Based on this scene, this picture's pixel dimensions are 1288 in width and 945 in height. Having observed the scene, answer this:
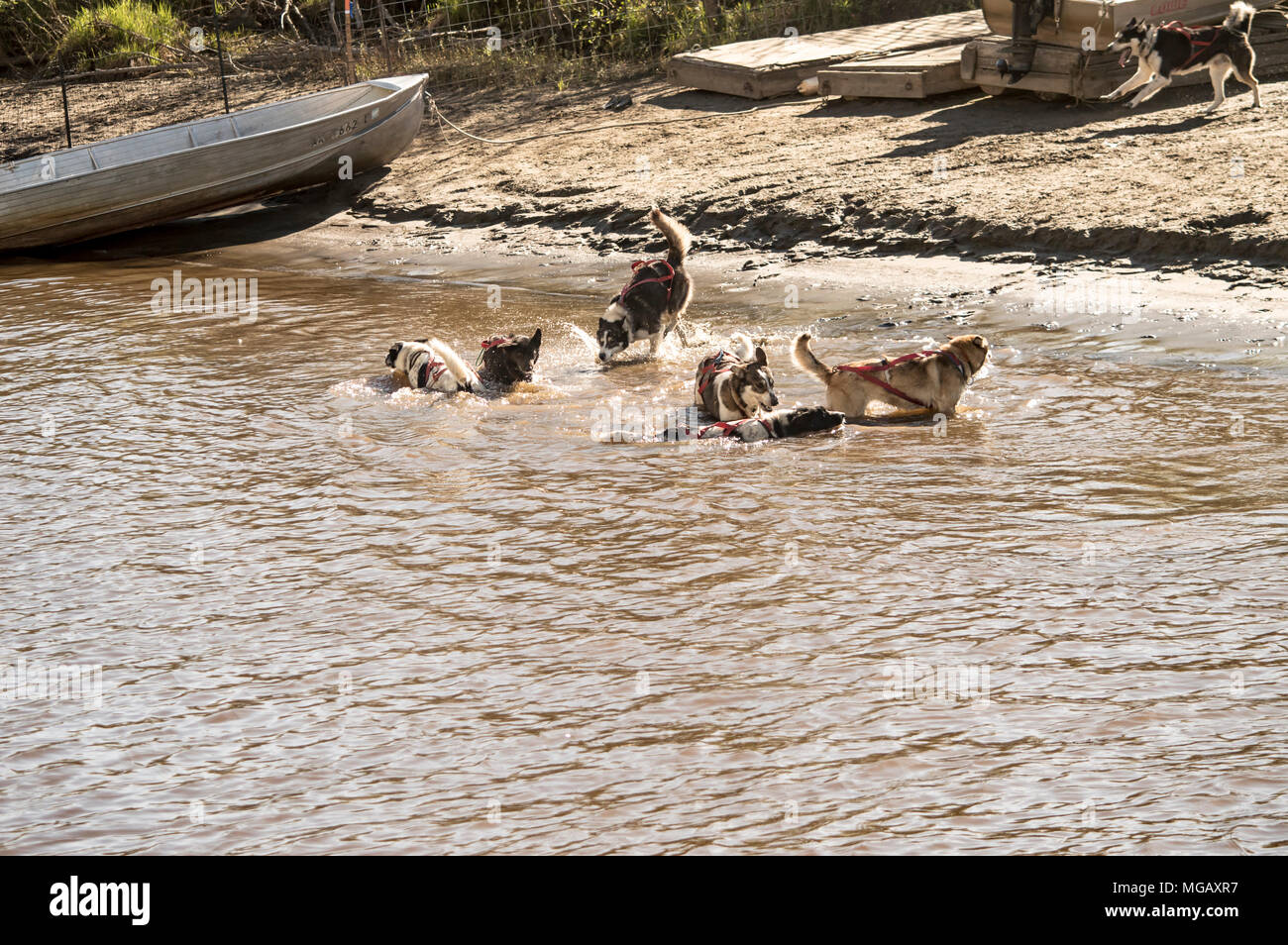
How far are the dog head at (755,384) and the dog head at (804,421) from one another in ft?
0.48

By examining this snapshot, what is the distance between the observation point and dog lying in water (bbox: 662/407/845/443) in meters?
7.32

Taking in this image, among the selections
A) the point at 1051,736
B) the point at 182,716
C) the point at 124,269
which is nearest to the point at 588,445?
the point at 182,716

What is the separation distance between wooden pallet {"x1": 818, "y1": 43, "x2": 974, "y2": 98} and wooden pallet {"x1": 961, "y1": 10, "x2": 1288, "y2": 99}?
1.33ft

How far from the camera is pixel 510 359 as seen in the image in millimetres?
8797

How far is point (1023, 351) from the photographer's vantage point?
8.70 meters

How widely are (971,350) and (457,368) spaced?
3.51m

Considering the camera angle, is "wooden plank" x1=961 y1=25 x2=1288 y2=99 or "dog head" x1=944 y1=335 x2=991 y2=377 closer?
"dog head" x1=944 y1=335 x2=991 y2=377

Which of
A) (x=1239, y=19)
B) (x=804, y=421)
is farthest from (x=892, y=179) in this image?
(x=804, y=421)

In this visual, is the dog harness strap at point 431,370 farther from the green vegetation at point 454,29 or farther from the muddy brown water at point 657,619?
the green vegetation at point 454,29

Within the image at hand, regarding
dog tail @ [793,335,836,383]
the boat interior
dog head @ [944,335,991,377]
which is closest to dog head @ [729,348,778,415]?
dog tail @ [793,335,836,383]

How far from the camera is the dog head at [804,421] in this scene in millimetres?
7309

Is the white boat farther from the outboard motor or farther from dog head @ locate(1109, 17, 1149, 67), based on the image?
dog head @ locate(1109, 17, 1149, 67)

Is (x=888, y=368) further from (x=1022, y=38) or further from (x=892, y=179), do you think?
(x=1022, y=38)
